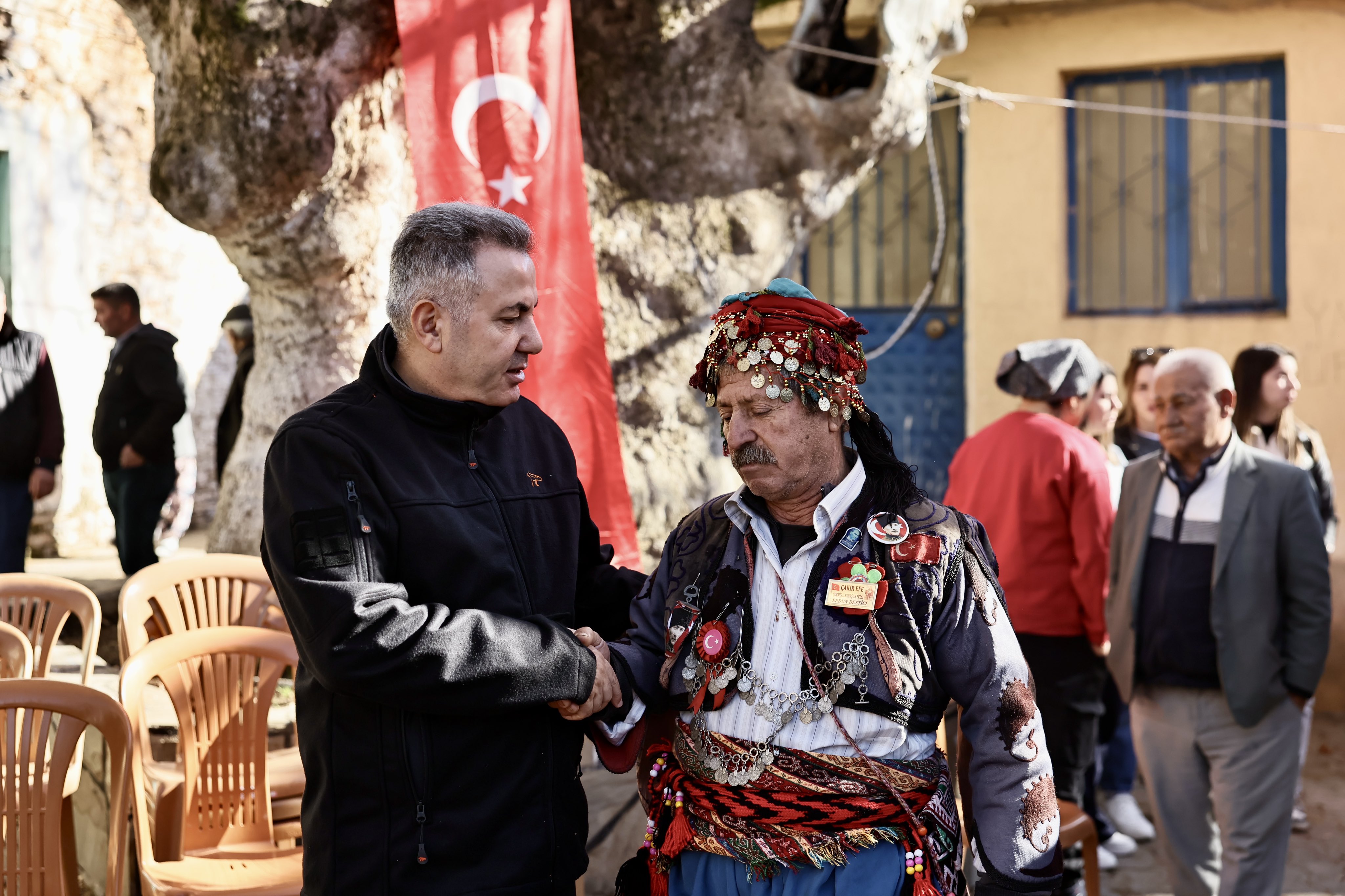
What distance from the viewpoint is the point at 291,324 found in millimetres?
5578

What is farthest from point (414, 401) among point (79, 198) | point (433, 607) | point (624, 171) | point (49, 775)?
point (79, 198)

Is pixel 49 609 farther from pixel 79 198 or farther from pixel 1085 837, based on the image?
pixel 79 198

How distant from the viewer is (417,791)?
2141 mm

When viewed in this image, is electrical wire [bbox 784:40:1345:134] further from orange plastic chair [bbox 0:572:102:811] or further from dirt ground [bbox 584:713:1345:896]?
orange plastic chair [bbox 0:572:102:811]

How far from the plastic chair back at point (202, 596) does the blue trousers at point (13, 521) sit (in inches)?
58.4

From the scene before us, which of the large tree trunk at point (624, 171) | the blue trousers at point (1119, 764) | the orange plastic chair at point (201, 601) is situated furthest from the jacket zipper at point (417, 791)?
the blue trousers at point (1119, 764)

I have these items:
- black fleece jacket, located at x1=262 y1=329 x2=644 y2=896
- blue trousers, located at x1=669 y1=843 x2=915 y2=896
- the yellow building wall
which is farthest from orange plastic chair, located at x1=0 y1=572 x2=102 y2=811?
the yellow building wall

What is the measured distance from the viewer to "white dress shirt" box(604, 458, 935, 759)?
221cm

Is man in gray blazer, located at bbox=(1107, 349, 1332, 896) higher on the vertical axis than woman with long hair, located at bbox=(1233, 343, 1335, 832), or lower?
lower

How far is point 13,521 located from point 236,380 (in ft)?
5.68

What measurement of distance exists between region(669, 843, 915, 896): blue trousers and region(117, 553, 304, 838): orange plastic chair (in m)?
2.07

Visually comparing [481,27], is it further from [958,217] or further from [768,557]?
[958,217]

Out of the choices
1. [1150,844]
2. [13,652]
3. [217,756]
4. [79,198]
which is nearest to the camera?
[217,756]

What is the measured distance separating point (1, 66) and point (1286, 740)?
8843 mm
